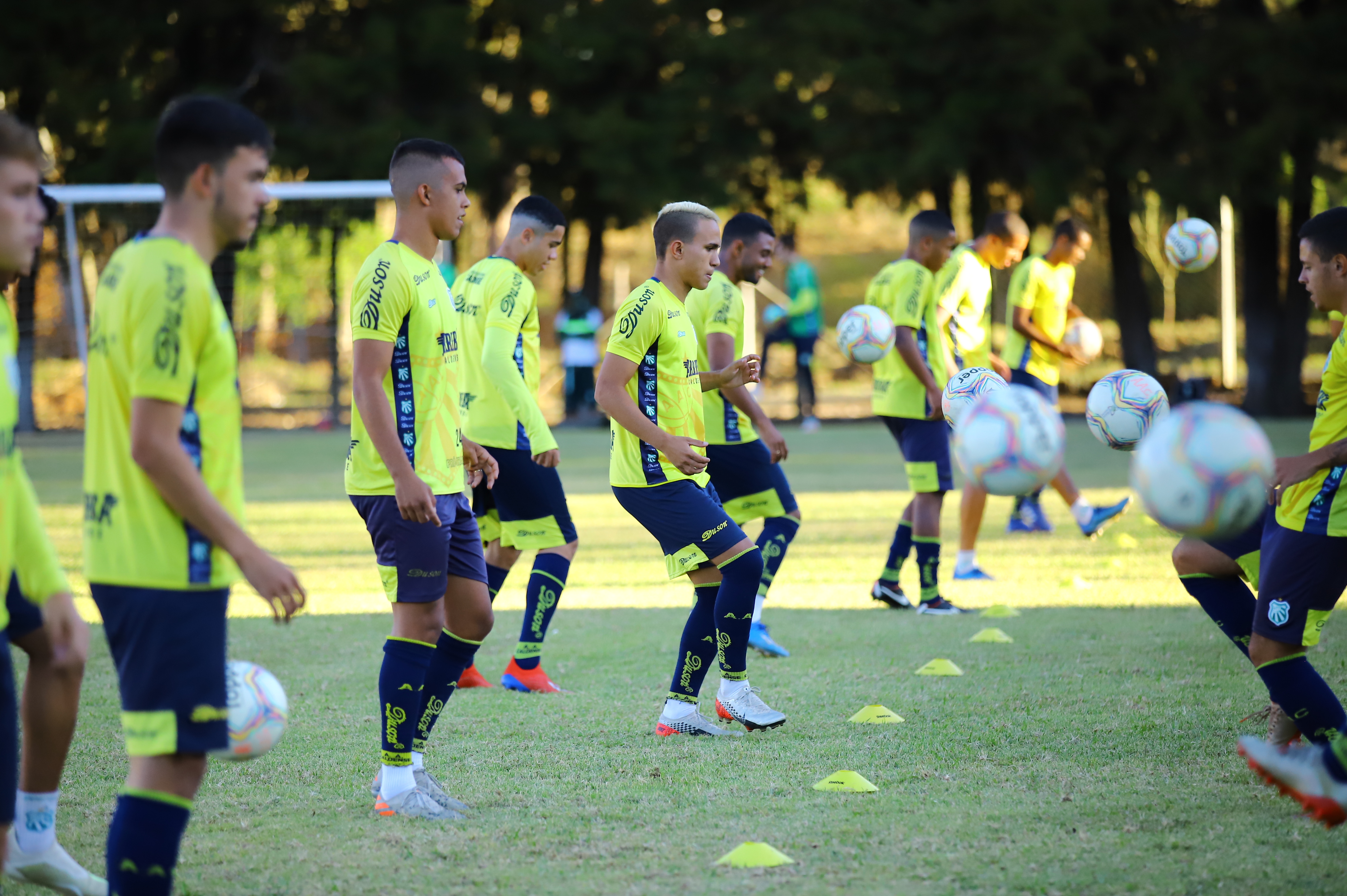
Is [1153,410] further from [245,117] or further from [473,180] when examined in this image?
[473,180]

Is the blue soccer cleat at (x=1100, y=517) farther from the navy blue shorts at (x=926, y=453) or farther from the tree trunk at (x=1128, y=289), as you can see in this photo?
the tree trunk at (x=1128, y=289)

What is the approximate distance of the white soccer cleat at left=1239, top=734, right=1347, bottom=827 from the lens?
10.7 ft

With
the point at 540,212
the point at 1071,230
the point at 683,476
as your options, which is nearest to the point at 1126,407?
the point at 683,476

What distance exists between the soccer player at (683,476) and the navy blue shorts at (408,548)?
3.57 feet

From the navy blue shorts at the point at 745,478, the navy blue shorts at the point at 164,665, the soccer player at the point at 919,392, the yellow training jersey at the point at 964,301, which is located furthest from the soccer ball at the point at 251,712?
the yellow training jersey at the point at 964,301

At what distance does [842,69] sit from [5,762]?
20235 mm

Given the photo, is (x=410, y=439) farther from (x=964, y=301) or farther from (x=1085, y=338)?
(x=1085, y=338)

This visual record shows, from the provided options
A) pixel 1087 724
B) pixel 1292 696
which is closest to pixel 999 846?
pixel 1292 696

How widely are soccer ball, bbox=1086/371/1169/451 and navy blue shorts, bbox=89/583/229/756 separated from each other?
314 centimetres

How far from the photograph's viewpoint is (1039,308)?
391 inches

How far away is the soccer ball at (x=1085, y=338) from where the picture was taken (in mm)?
10891

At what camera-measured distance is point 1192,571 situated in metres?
4.77

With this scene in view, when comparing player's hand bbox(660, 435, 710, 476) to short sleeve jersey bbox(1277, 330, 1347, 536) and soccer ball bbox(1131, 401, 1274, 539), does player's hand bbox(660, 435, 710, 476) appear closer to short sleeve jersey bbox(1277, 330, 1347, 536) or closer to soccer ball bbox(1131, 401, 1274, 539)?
soccer ball bbox(1131, 401, 1274, 539)

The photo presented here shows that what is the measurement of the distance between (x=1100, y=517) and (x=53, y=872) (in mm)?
7600
